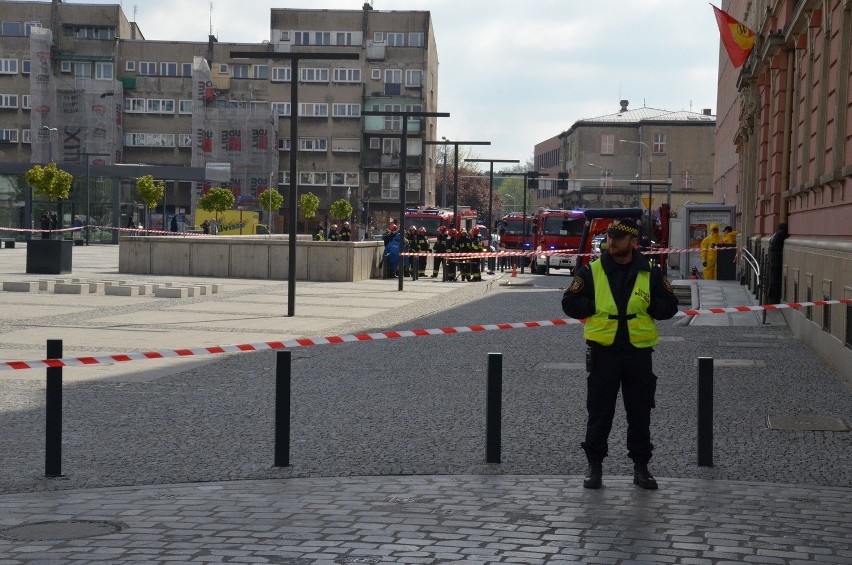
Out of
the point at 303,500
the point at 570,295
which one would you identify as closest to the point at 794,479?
the point at 570,295

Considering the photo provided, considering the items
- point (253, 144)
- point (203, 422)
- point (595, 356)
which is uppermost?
point (253, 144)

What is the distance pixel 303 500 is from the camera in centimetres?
753

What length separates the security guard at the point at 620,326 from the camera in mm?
8094

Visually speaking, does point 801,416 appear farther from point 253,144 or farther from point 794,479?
point 253,144

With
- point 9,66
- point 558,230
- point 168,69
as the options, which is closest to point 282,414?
point 558,230

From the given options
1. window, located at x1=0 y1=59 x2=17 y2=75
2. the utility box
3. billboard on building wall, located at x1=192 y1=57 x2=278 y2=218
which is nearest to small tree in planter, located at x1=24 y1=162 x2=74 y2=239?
the utility box

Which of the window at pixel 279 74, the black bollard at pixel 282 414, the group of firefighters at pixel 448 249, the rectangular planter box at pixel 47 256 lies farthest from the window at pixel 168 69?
the black bollard at pixel 282 414

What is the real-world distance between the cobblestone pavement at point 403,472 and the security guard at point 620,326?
350 mm

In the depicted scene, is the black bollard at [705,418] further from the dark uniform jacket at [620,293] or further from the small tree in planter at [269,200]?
the small tree in planter at [269,200]

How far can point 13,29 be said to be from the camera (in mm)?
104750

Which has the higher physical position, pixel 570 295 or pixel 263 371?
pixel 570 295

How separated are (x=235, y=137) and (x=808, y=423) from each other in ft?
304

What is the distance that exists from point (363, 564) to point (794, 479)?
3.56 metres

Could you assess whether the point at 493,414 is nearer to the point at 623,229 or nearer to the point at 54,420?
the point at 623,229
